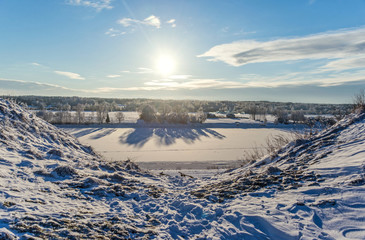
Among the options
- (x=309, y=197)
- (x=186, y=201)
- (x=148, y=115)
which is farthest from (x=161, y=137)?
(x=309, y=197)

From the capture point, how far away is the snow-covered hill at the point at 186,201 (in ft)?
12.7

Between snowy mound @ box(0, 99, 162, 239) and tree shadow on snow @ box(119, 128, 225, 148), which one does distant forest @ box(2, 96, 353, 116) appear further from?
snowy mound @ box(0, 99, 162, 239)

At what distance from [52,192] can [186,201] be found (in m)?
3.16

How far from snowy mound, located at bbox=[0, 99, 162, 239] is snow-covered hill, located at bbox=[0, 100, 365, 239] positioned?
17 millimetres

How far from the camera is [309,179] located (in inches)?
222

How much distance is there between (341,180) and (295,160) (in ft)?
9.37

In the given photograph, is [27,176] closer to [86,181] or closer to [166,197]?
[86,181]

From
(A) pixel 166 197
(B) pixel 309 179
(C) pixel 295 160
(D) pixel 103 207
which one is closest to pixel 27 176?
(D) pixel 103 207

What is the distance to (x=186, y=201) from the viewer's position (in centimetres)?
596

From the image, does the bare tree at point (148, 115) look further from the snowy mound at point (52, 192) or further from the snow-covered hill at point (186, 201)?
the snow-covered hill at point (186, 201)

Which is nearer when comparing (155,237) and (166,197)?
(155,237)

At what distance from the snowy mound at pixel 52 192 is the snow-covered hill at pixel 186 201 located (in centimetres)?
2

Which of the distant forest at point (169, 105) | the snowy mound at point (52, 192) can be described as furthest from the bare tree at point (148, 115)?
the snowy mound at point (52, 192)

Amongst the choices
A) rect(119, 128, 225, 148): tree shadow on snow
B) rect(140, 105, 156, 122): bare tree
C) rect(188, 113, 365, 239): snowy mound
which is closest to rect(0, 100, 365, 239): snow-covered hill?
rect(188, 113, 365, 239): snowy mound
